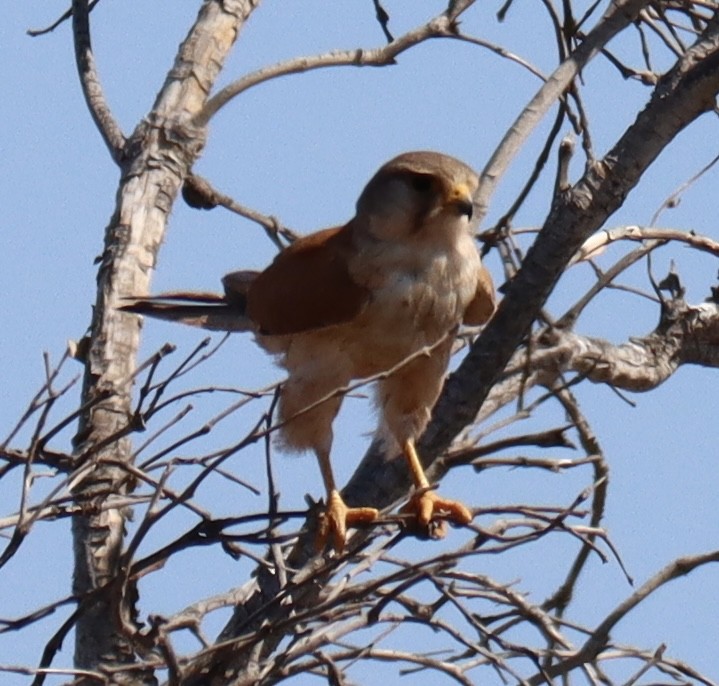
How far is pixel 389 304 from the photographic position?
3955mm

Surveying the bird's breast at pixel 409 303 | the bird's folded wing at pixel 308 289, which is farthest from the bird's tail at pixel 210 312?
the bird's breast at pixel 409 303

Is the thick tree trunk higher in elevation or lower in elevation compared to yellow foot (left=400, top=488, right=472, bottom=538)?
higher

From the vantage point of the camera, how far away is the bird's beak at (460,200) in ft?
12.9

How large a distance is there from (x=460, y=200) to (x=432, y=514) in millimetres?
783

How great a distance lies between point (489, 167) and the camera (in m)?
3.94

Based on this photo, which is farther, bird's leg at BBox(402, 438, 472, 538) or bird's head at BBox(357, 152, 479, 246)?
bird's head at BBox(357, 152, 479, 246)

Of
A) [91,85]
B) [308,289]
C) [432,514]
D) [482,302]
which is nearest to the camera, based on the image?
[432,514]

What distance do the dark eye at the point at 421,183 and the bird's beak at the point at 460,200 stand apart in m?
0.08

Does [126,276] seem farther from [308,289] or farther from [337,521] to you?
[337,521]

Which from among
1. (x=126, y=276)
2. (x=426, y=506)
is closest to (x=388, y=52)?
(x=126, y=276)

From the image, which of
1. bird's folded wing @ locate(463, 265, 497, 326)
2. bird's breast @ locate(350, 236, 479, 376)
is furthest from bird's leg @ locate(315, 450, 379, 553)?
bird's folded wing @ locate(463, 265, 497, 326)

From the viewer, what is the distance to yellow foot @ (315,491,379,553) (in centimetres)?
371

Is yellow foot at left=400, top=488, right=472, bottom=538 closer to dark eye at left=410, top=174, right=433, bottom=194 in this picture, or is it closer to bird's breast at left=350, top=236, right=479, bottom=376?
bird's breast at left=350, top=236, right=479, bottom=376

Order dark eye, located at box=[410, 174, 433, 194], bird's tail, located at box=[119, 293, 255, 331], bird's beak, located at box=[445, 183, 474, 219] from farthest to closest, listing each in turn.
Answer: bird's tail, located at box=[119, 293, 255, 331] < dark eye, located at box=[410, 174, 433, 194] < bird's beak, located at box=[445, 183, 474, 219]
